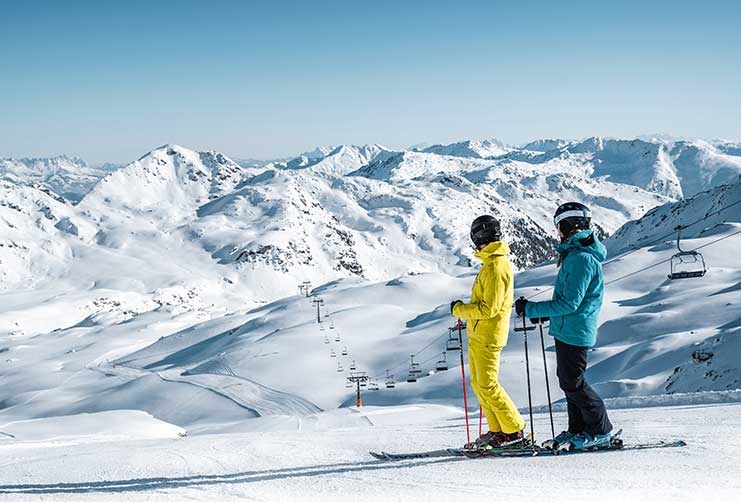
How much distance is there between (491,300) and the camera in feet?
23.0

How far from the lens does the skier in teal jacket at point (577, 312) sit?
6.82m

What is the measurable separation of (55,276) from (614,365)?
187167 mm

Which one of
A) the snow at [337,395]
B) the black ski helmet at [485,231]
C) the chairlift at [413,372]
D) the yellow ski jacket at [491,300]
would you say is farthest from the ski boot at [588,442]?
the chairlift at [413,372]

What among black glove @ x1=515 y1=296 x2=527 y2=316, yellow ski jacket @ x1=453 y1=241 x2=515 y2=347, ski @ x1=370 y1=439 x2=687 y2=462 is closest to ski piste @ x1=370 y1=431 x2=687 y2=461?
ski @ x1=370 y1=439 x2=687 y2=462

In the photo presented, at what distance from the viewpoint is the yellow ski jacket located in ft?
23.0

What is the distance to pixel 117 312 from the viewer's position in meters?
134

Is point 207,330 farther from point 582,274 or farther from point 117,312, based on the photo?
point 582,274

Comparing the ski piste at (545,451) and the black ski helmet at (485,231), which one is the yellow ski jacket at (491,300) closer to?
the black ski helmet at (485,231)

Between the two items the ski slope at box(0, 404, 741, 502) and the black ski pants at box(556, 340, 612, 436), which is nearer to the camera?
the ski slope at box(0, 404, 741, 502)

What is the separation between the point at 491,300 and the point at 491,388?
1.09 metres

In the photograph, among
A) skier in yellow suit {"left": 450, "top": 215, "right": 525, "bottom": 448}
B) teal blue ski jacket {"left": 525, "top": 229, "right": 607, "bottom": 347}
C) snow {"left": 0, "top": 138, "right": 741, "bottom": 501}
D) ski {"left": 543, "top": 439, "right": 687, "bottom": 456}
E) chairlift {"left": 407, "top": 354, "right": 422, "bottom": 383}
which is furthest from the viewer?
chairlift {"left": 407, "top": 354, "right": 422, "bottom": 383}

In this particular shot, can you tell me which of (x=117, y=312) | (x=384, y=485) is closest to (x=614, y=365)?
(x=384, y=485)

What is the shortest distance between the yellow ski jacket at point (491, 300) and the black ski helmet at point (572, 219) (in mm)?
693

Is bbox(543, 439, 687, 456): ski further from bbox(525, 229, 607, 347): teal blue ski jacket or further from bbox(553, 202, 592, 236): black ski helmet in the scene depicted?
bbox(553, 202, 592, 236): black ski helmet
